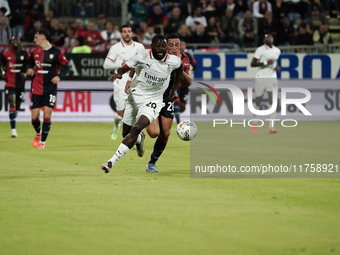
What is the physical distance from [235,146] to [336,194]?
21.8 ft

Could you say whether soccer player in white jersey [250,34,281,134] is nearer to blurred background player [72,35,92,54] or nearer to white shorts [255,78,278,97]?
white shorts [255,78,278,97]

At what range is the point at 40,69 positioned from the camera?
1379 cm

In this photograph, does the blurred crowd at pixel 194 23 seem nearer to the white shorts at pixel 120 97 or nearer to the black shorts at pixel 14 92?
the black shorts at pixel 14 92

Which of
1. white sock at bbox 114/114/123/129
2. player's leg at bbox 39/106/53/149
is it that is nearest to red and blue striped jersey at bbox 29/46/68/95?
player's leg at bbox 39/106/53/149

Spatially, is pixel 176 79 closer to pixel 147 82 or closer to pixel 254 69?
pixel 147 82

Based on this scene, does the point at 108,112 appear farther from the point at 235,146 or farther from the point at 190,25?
the point at 235,146

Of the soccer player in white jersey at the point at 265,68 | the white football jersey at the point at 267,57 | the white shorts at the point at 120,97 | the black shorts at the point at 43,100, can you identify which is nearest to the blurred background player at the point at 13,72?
the white shorts at the point at 120,97

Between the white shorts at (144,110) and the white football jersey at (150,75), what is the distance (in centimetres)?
8

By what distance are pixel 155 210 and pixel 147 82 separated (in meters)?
3.16

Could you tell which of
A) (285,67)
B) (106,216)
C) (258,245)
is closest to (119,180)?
(106,216)

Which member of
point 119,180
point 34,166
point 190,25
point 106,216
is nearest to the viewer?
point 106,216

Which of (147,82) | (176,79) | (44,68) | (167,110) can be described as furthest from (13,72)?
(147,82)

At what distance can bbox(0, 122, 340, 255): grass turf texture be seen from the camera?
5.32 meters

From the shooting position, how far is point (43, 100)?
546 inches
